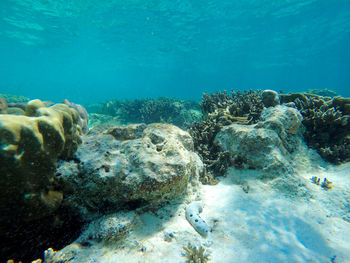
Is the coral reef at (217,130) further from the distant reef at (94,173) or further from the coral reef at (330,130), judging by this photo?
the coral reef at (330,130)

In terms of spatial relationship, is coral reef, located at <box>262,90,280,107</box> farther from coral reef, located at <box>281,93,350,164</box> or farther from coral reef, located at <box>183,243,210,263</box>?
coral reef, located at <box>183,243,210,263</box>

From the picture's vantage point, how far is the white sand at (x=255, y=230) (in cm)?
218

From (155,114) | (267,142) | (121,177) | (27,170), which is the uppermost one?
(267,142)

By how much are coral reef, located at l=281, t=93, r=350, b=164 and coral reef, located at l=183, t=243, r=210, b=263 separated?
416cm

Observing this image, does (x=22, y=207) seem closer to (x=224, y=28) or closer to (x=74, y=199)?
(x=74, y=199)

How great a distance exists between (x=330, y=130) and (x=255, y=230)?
4006 mm

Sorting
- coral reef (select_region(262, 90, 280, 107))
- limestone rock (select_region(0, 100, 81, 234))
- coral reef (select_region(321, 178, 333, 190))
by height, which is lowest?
coral reef (select_region(321, 178, 333, 190))

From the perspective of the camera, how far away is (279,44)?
38.2m

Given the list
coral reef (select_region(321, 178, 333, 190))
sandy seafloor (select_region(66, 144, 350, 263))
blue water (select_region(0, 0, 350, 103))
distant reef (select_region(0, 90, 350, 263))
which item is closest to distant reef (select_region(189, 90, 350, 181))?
distant reef (select_region(0, 90, 350, 263))

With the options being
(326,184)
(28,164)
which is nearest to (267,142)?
(326,184)

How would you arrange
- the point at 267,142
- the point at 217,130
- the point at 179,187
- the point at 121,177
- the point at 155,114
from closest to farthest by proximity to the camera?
the point at 121,177
the point at 179,187
the point at 267,142
the point at 217,130
the point at 155,114

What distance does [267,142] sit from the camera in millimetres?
3531

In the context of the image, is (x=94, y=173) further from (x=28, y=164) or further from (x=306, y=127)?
(x=306, y=127)

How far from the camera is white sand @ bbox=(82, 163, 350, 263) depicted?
85.9 inches
